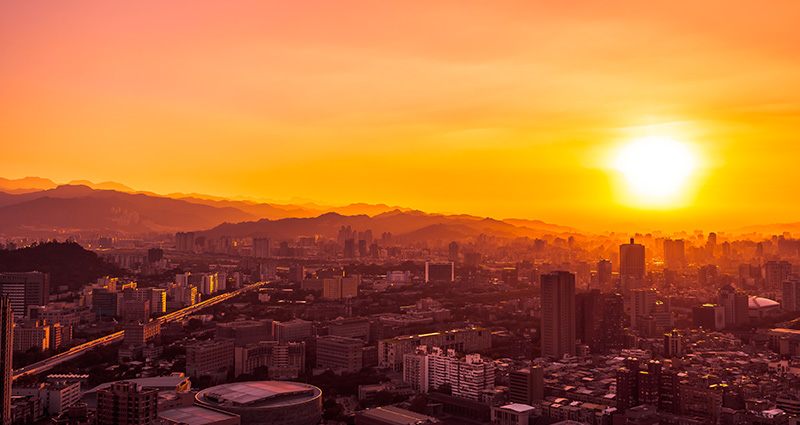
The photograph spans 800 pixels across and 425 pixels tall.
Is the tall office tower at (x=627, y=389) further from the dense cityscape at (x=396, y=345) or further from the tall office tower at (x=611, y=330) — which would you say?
the tall office tower at (x=611, y=330)

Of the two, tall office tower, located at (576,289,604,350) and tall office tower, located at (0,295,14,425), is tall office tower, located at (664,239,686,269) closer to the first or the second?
tall office tower, located at (576,289,604,350)

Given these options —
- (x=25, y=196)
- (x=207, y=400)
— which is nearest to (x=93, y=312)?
(x=207, y=400)

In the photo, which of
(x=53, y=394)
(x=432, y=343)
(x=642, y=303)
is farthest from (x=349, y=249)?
(x=53, y=394)

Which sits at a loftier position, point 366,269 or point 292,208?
point 292,208

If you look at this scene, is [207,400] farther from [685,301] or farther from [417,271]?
[417,271]

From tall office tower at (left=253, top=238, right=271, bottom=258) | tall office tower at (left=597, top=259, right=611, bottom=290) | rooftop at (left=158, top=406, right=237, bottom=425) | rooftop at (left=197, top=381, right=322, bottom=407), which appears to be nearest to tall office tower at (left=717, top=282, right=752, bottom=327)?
tall office tower at (left=597, top=259, right=611, bottom=290)

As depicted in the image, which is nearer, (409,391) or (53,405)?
(53,405)
